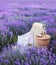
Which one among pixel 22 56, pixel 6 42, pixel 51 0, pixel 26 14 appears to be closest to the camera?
pixel 22 56

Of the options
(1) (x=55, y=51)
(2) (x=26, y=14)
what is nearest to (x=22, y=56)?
(1) (x=55, y=51)

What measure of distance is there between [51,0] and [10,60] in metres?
7.47

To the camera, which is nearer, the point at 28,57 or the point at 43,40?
the point at 28,57

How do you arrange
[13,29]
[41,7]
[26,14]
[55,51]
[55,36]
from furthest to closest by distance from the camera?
[41,7]
[26,14]
[13,29]
[55,36]
[55,51]

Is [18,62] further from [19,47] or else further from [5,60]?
[19,47]

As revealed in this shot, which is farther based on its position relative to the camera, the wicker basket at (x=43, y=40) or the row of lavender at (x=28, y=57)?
the wicker basket at (x=43, y=40)

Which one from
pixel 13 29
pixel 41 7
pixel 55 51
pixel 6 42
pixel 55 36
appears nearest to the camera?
pixel 55 51

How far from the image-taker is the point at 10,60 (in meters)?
3.83

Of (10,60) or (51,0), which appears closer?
(10,60)

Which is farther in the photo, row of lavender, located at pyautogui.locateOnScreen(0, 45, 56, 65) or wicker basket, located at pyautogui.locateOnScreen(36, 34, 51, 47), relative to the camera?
wicker basket, located at pyautogui.locateOnScreen(36, 34, 51, 47)

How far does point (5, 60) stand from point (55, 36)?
126 centimetres

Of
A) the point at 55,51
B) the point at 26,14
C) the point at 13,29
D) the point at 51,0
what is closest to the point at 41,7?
the point at 26,14

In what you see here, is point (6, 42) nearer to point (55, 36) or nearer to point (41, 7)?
point (55, 36)

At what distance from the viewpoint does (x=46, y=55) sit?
3.89 m
